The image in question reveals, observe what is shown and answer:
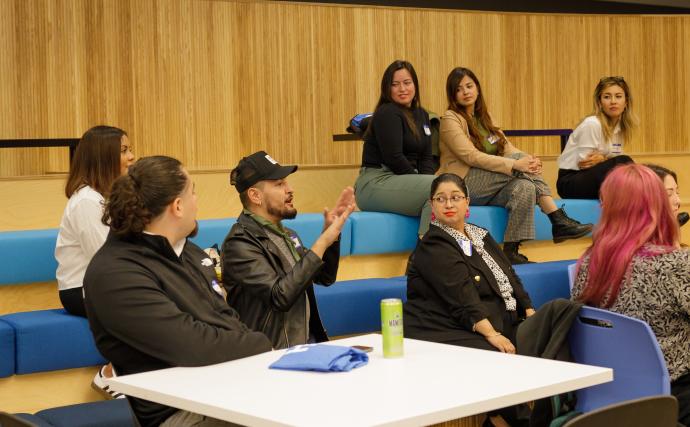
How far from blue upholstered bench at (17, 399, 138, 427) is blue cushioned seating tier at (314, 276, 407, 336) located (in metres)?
1.09

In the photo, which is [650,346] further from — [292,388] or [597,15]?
[597,15]

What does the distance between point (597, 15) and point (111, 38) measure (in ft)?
12.8

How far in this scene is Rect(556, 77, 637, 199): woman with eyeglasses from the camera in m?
5.88

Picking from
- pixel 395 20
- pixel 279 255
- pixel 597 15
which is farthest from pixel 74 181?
pixel 597 15

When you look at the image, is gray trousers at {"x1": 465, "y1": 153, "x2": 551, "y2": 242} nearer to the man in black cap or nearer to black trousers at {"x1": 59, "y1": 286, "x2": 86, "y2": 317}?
the man in black cap

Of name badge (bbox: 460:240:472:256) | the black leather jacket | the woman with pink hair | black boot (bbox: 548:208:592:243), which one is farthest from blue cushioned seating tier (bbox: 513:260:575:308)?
the woman with pink hair

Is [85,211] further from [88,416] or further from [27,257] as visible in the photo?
[88,416]

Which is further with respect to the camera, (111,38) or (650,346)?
(111,38)

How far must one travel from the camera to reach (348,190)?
346 cm

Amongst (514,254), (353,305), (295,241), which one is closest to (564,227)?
(514,254)

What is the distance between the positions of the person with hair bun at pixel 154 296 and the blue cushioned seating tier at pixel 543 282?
2297 millimetres

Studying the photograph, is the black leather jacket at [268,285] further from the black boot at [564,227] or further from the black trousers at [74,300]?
the black boot at [564,227]

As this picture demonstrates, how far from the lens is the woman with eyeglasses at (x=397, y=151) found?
5137mm

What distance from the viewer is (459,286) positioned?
3943 millimetres
